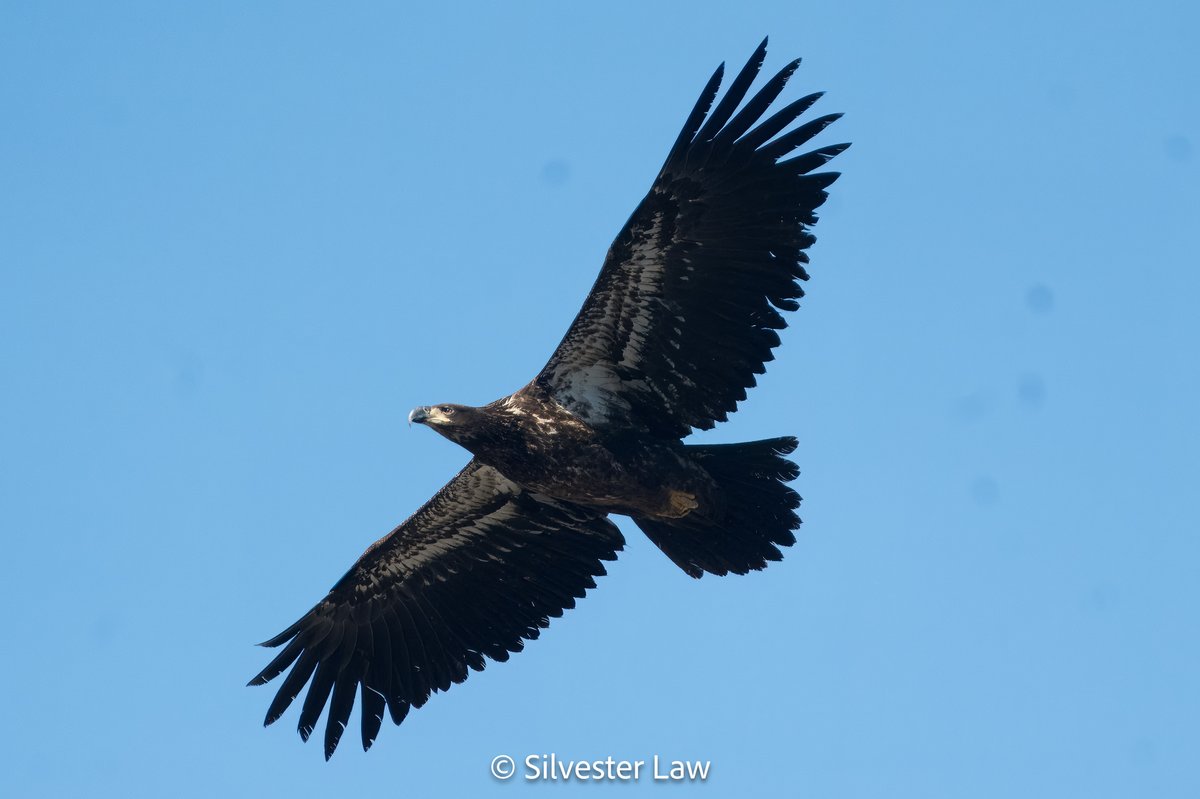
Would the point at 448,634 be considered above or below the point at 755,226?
below

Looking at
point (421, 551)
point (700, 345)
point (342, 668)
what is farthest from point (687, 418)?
point (342, 668)

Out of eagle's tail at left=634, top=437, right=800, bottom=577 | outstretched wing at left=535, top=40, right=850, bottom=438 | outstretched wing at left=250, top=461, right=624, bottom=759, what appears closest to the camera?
outstretched wing at left=535, top=40, right=850, bottom=438

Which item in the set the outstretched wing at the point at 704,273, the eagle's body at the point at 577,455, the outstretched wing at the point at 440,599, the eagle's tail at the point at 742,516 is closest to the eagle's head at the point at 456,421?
the eagle's body at the point at 577,455

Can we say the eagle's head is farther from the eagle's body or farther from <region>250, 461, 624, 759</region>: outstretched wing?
<region>250, 461, 624, 759</region>: outstretched wing

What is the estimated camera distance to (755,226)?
48.8 ft

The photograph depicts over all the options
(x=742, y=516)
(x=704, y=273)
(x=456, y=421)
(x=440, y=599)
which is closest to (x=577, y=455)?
(x=456, y=421)

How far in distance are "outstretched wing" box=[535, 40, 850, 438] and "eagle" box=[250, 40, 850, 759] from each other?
0.02 metres

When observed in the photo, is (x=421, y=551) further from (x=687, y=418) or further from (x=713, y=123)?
(x=713, y=123)

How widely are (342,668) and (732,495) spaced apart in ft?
14.3

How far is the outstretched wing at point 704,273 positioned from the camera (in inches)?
580

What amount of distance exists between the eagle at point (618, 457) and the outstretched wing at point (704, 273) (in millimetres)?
17

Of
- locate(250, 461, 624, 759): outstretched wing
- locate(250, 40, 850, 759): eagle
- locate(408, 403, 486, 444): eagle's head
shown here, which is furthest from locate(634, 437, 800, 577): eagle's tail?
locate(408, 403, 486, 444): eagle's head

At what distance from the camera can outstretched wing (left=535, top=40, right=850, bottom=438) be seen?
48.3ft

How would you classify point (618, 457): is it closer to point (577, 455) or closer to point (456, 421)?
point (577, 455)
